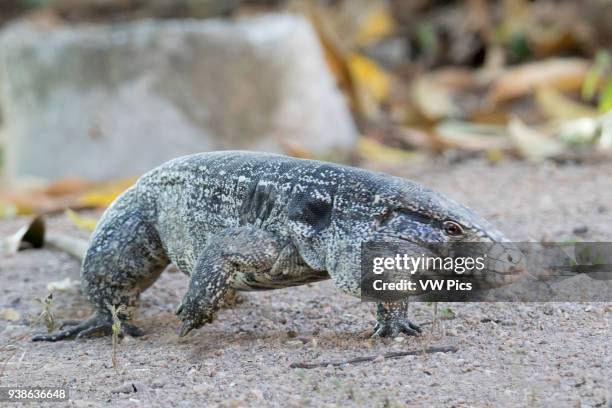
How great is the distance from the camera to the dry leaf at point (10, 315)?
4688 millimetres

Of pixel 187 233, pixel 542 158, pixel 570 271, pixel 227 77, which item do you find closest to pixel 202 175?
pixel 187 233

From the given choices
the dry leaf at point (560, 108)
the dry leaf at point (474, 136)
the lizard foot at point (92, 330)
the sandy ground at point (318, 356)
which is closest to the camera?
the sandy ground at point (318, 356)

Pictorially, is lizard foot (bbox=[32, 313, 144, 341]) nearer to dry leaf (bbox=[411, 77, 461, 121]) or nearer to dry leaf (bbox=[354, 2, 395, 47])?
dry leaf (bbox=[411, 77, 461, 121])

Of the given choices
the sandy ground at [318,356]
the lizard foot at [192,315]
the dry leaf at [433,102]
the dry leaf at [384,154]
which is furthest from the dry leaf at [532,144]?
the lizard foot at [192,315]

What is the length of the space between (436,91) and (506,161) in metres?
2.70

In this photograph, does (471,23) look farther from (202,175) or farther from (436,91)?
(202,175)

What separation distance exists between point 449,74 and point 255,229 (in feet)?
29.8

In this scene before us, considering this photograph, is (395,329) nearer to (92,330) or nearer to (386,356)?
(386,356)

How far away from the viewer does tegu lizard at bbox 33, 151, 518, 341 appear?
145 inches

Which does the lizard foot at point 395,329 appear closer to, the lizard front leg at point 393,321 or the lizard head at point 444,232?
the lizard front leg at point 393,321

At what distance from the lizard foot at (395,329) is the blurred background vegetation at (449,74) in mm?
2707

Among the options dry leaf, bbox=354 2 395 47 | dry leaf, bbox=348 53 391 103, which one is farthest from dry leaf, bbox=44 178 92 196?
dry leaf, bbox=354 2 395 47

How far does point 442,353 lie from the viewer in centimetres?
360

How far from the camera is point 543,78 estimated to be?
1022 cm
